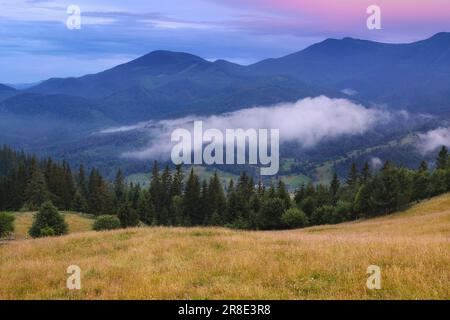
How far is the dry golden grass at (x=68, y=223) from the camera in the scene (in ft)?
276

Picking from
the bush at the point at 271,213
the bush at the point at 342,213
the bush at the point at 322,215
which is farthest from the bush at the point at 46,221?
the bush at the point at 342,213

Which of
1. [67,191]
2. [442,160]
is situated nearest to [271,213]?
[442,160]

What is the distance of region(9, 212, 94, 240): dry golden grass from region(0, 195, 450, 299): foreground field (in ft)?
215

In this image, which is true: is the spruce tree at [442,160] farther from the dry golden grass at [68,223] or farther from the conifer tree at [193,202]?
the dry golden grass at [68,223]

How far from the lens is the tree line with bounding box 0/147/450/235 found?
320 feet

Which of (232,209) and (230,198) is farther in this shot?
(230,198)

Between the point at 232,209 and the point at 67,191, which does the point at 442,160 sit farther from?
the point at 67,191

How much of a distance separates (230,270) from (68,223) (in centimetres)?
8306

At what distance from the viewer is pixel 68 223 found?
9269 centimetres

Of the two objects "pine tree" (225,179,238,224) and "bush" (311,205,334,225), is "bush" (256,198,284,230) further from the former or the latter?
"pine tree" (225,179,238,224)

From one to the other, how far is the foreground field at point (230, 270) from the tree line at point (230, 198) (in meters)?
78.0
